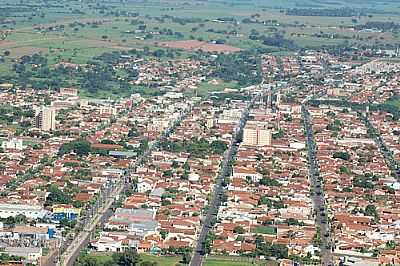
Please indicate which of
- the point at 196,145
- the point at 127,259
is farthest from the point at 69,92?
the point at 127,259

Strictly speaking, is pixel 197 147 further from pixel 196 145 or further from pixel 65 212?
pixel 65 212

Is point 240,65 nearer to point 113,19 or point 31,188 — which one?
point 113,19

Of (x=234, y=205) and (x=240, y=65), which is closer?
(x=234, y=205)

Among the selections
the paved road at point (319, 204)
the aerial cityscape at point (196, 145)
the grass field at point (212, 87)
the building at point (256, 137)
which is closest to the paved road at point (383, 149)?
the aerial cityscape at point (196, 145)

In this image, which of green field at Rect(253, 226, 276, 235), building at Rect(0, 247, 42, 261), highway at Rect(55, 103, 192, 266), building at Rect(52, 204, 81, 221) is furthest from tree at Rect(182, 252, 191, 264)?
building at Rect(52, 204, 81, 221)

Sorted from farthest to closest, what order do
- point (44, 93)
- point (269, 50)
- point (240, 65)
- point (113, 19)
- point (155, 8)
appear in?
1. point (155, 8)
2. point (113, 19)
3. point (269, 50)
4. point (240, 65)
5. point (44, 93)

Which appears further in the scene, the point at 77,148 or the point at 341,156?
the point at 341,156

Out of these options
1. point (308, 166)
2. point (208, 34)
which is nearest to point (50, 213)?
point (308, 166)

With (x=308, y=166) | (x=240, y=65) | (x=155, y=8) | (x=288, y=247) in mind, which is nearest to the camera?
(x=288, y=247)
